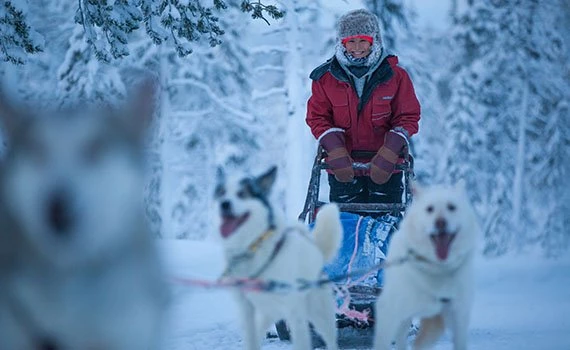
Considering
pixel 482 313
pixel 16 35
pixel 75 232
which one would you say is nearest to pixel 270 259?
pixel 75 232

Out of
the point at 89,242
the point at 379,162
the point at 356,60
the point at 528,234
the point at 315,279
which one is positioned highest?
the point at 356,60

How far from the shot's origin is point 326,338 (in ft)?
11.2

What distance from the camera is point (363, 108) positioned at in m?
4.89

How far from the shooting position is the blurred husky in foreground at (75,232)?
151cm

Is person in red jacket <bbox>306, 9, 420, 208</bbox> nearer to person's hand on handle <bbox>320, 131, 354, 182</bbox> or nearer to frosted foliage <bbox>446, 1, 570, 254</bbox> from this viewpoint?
person's hand on handle <bbox>320, 131, 354, 182</bbox>

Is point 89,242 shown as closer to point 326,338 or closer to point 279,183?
point 326,338

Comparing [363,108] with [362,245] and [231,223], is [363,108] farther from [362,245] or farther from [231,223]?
[231,223]

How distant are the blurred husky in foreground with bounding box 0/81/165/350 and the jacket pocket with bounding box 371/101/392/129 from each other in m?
3.32

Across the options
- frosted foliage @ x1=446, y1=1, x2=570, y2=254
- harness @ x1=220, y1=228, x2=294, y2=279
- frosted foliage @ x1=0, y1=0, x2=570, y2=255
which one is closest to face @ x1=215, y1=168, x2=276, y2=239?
harness @ x1=220, y1=228, x2=294, y2=279

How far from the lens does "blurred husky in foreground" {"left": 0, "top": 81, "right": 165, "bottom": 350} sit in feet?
4.95

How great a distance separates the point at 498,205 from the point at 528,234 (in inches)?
96.5

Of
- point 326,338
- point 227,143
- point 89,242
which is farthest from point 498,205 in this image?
point 89,242

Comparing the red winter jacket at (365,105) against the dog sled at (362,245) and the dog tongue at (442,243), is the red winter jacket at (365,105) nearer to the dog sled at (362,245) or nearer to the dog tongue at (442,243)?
the dog sled at (362,245)

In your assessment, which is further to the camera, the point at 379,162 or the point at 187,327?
the point at 187,327
